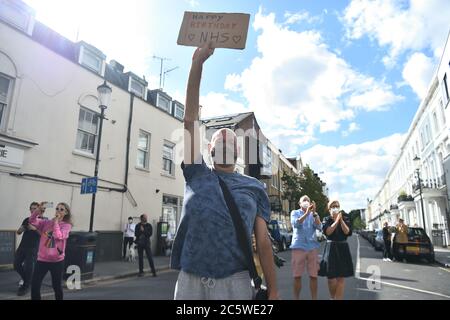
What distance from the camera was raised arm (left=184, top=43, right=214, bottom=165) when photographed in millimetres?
2105

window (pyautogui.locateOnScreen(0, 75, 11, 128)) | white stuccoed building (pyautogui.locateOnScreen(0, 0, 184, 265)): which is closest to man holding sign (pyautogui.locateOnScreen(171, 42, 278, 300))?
white stuccoed building (pyautogui.locateOnScreen(0, 0, 184, 265))

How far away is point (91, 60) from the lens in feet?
46.0

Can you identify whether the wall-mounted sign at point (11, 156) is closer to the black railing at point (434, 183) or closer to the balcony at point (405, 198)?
the black railing at point (434, 183)

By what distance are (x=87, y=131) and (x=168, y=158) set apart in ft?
19.2

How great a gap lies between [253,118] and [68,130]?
25.9 m

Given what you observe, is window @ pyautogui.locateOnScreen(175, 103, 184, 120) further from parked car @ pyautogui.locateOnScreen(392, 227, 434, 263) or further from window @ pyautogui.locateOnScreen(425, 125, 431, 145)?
window @ pyautogui.locateOnScreen(425, 125, 431, 145)

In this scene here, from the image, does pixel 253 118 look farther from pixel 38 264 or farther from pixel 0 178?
pixel 38 264

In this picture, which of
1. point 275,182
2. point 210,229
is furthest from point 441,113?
point 210,229

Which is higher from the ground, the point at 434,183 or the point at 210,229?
the point at 434,183

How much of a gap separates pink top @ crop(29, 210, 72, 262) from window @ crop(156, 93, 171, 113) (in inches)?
516

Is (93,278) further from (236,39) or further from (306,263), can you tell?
(236,39)

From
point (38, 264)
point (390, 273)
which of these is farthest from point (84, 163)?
point (390, 273)

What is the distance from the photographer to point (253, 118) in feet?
119

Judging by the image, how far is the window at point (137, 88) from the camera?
16650 millimetres
